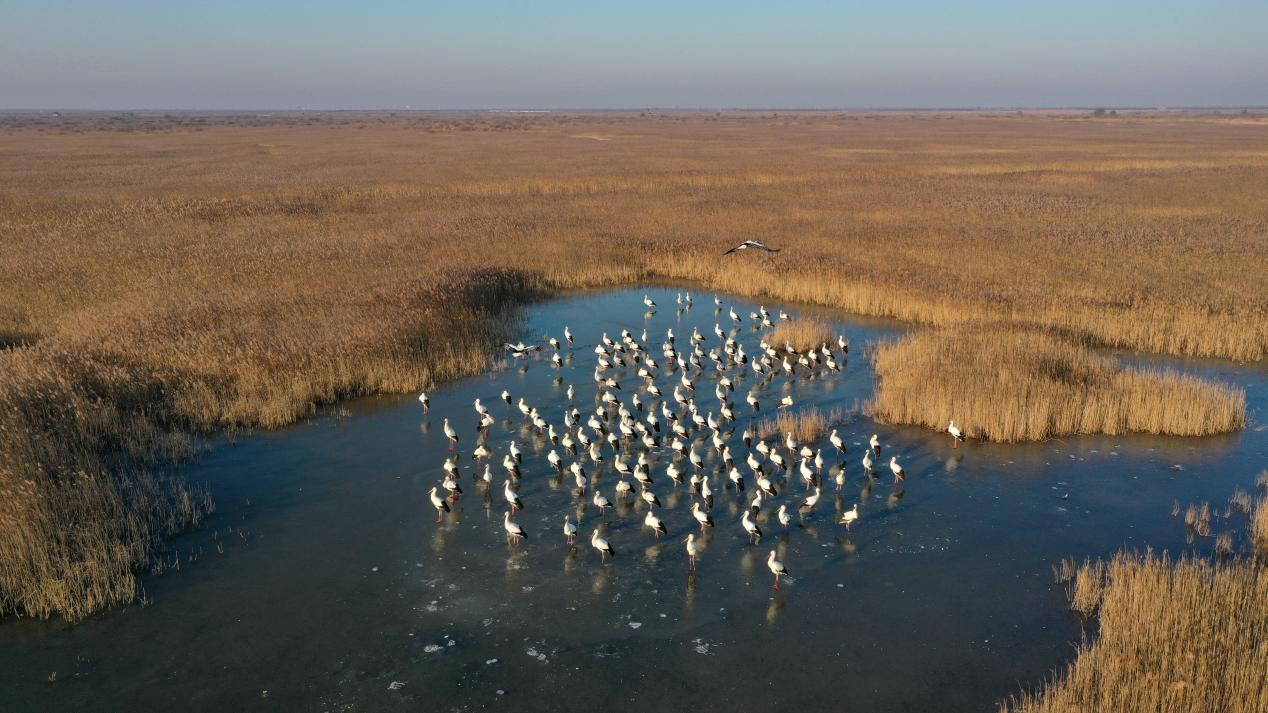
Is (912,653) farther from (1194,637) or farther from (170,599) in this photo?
(170,599)

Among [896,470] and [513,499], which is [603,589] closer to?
[513,499]

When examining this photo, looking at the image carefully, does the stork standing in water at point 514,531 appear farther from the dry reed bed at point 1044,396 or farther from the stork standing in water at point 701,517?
the dry reed bed at point 1044,396

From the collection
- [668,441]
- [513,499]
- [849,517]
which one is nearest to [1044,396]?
[849,517]

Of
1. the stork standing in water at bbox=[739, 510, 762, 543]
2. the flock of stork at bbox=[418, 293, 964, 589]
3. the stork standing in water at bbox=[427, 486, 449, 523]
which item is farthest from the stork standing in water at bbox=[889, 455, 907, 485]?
the stork standing in water at bbox=[427, 486, 449, 523]

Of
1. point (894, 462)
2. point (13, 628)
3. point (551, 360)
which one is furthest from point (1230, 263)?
point (13, 628)

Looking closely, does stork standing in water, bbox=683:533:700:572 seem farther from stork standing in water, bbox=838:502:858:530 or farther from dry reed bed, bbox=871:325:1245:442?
dry reed bed, bbox=871:325:1245:442

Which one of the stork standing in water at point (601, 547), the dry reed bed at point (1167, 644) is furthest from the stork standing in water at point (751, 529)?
the dry reed bed at point (1167, 644)
